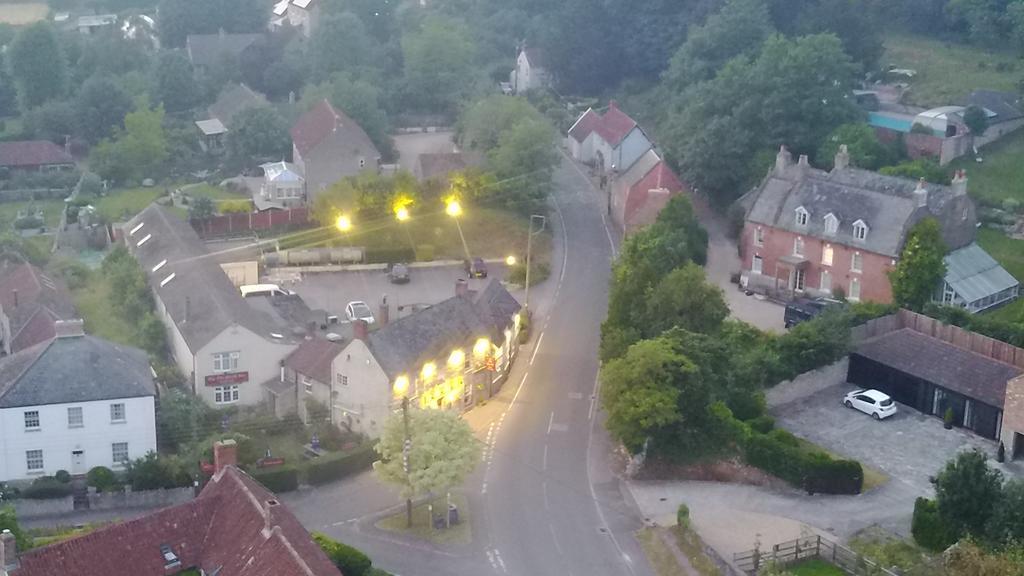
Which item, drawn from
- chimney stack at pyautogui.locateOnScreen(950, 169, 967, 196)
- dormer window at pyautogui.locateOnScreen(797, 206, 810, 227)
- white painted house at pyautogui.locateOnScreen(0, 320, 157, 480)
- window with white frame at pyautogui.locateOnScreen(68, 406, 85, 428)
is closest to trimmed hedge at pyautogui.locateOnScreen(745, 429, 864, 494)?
dormer window at pyautogui.locateOnScreen(797, 206, 810, 227)

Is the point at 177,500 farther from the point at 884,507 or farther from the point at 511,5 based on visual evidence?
the point at 511,5

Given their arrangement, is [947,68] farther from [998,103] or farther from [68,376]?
[68,376]

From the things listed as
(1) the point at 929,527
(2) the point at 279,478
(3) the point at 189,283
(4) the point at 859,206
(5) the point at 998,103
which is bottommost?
(2) the point at 279,478

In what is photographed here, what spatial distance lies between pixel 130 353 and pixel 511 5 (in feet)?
205

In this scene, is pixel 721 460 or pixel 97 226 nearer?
pixel 721 460

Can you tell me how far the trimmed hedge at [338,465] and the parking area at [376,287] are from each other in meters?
13.6

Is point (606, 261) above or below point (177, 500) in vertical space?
above

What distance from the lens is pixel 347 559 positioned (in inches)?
1531

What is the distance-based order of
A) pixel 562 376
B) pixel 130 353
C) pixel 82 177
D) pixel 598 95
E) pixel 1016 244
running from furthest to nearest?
pixel 598 95
pixel 82 177
pixel 1016 244
pixel 562 376
pixel 130 353

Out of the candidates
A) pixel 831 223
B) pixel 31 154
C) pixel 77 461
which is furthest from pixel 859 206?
pixel 31 154

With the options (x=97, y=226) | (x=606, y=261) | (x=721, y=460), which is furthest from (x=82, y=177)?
(x=721, y=460)

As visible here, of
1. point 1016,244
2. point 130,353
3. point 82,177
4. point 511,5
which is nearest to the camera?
point 130,353

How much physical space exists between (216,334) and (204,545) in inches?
618

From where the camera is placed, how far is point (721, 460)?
47344 millimetres
